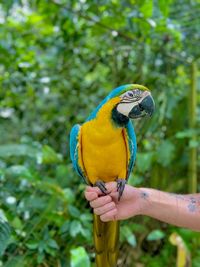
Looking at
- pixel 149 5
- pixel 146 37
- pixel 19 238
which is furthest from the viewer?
pixel 146 37

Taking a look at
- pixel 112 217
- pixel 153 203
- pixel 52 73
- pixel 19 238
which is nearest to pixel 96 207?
pixel 112 217

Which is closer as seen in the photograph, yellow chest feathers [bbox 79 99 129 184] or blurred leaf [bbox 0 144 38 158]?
yellow chest feathers [bbox 79 99 129 184]

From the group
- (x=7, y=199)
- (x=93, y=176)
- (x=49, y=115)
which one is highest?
(x=93, y=176)

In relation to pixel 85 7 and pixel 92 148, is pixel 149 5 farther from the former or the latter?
pixel 92 148

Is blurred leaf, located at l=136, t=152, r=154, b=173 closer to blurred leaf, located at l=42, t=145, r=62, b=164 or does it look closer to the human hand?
blurred leaf, located at l=42, t=145, r=62, b=164

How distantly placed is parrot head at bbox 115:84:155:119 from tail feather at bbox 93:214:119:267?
287 mm

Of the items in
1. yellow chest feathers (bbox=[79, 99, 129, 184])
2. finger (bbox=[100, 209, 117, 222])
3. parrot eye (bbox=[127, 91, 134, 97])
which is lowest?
finger (bbox=[100, 209, 117, 222])

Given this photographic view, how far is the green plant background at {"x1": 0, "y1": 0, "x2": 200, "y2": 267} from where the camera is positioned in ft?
5.13

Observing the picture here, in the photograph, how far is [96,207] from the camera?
98 cm

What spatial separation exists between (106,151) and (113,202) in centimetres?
12

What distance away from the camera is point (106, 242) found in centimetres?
105

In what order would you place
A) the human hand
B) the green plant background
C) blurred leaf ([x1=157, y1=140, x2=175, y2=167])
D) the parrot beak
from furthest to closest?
blurred leaf ([x1=157, y1=140, x2=175, y2=167]), the green plant background, the human hand, the parrot beak

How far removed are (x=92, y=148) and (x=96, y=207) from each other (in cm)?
13

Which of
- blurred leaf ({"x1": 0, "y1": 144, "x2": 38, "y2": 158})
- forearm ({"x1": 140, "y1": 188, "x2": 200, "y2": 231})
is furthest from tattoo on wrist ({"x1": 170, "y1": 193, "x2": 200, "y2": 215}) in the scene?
blurred leaf ({"x1": 0, "y1": 144, "x2": 38, "y2": 158})
